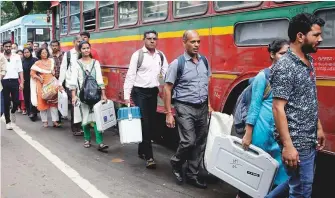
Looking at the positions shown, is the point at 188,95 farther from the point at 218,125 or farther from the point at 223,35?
the point at 223,35

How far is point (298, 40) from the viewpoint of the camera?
302 centimetres

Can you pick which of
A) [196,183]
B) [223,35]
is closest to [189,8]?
[223,35]

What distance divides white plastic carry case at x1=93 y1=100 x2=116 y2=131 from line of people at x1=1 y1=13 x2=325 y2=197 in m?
0.21

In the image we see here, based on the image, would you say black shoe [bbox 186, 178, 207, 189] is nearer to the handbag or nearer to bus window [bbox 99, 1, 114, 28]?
bus window [bbox 99, 1, 114, 28]

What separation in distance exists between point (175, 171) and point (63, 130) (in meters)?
4.05

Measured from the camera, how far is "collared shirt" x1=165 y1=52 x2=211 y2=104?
480cm

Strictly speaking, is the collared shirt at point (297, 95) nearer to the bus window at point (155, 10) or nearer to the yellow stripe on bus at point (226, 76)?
the yellow stripe on bus at point (226, 76)

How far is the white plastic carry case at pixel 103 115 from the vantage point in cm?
648

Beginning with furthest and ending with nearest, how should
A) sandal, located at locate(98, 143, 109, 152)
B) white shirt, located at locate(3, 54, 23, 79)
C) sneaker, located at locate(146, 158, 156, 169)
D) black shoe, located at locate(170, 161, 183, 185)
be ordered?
white shirt, located at locate(3, 54, 23, 79), sandal, located at locate(98, 143, 109, 152), sneaker, located at locate(146, 158, 156, 169), black shoe, located at locate(170, 161, 183, 185)

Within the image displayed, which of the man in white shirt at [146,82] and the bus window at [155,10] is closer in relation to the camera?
the man in white shirt at [146,82]

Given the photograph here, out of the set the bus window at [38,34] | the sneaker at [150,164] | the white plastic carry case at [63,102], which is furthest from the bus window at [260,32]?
the bus window at [38,34]

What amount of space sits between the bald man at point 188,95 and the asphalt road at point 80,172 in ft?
1.49

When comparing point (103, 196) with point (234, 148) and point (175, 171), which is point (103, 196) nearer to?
point (175, 171)

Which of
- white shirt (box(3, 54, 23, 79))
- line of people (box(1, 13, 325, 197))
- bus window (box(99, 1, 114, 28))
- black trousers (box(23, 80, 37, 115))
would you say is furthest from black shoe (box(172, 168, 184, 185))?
black trousers (box(23, 80, 37, 115))
